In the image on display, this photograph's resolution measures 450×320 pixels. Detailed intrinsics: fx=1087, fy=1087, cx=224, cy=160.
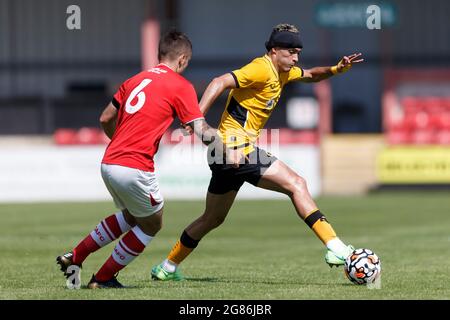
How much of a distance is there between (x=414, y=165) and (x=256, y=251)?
1371 cm

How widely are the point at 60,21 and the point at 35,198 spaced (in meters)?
13.4

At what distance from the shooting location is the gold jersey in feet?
32.0

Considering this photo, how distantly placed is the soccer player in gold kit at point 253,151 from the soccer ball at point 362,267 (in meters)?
0.17

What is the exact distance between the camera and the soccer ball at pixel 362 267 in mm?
8977

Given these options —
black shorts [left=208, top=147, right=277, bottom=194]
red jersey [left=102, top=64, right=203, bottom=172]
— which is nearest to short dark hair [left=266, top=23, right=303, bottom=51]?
black shorts [left=208, top=147, right=277, bottom=194]

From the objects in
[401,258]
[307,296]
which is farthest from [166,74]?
[401,258]

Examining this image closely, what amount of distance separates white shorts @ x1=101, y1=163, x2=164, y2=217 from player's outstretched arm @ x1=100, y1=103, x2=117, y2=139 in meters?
0.51

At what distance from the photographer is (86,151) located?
26.3 meters

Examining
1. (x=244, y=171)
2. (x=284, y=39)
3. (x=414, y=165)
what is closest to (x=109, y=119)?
(x=244, y=171)

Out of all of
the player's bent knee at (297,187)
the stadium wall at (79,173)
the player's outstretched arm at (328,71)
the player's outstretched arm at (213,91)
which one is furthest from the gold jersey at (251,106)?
the stadium wall at (79,173)

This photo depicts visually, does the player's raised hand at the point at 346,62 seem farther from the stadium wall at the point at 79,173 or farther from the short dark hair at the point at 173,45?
the stadium wall at the point at 79,173

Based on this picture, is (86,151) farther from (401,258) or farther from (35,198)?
(401,258)

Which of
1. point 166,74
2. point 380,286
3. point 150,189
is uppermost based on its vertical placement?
point 166,74
